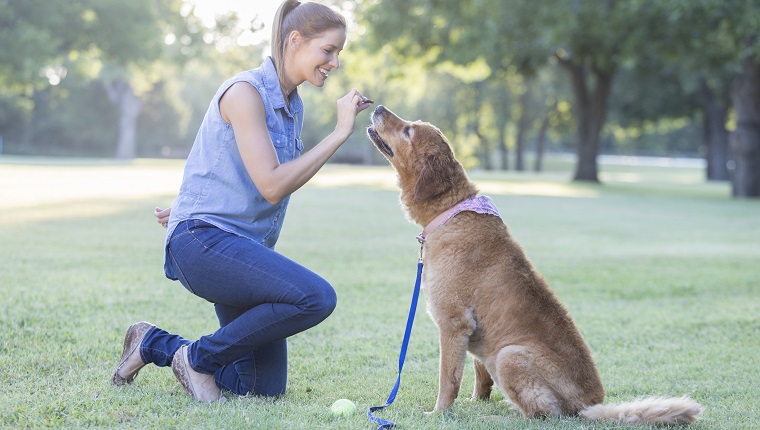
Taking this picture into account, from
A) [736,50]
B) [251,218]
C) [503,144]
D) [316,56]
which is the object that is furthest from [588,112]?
[251,218]

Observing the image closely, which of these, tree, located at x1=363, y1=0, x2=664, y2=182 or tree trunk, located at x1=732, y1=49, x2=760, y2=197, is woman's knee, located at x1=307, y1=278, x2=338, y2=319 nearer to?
tree, located at x1=363, y1=0, x2=664, y2=182

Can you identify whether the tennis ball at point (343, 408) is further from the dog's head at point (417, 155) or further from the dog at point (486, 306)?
the dog's head at point (417, 155)

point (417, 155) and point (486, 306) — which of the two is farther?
point (417, 155)

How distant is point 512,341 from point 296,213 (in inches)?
554

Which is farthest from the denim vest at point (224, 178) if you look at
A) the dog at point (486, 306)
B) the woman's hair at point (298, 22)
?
the dog at point (486, 306)

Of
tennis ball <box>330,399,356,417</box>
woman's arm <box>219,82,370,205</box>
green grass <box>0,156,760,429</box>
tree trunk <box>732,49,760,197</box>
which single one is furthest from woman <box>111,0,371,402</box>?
tree trunk <box>732,49,760,197</box>

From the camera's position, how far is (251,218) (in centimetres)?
451

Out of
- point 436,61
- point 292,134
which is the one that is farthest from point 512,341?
point 436,61

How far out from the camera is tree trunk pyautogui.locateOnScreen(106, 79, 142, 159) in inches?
2504

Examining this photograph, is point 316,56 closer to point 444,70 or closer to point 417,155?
point 417,155

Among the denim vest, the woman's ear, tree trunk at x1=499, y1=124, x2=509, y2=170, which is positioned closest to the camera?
the denim vest

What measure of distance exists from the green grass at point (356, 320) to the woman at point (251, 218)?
239 mm

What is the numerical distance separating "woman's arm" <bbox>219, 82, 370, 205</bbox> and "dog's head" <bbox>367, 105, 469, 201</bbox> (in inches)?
20.1

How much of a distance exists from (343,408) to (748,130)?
87.5 ft
